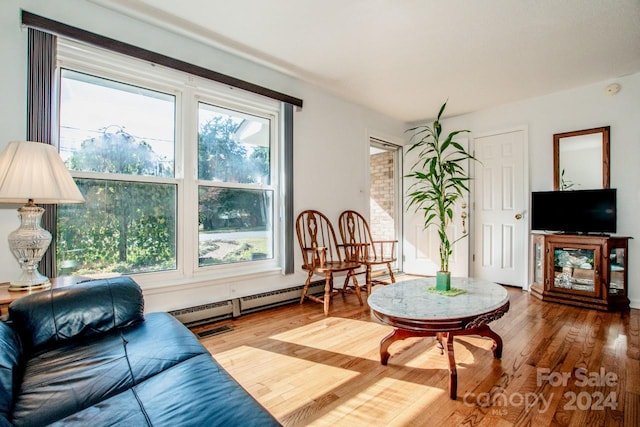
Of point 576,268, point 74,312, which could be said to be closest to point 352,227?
A: point 576,268

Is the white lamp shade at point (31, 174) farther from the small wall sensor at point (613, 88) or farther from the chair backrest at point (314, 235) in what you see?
the small wall sensor at point (613, 88)

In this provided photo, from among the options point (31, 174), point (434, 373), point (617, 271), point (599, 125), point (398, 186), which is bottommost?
point (434, 373)

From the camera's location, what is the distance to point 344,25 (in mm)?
2363

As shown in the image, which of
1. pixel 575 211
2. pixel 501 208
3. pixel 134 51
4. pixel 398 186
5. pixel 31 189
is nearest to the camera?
pixel 31 189

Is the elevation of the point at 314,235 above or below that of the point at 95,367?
above

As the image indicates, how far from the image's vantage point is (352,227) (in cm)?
382

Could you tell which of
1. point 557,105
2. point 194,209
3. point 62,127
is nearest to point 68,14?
point 62,127

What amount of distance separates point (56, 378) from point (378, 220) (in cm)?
462

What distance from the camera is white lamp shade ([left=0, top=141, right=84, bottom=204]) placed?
142 cm

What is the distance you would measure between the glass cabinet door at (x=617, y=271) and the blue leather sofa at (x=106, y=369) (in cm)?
375

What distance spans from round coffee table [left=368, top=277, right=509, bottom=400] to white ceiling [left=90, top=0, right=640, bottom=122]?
196 centimetres

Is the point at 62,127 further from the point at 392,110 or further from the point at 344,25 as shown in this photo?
the point at 392,110

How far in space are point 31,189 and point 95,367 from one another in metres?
0.93

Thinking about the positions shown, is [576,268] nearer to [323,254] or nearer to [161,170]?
[323,254]
